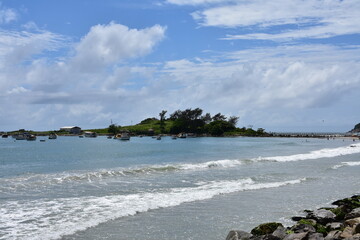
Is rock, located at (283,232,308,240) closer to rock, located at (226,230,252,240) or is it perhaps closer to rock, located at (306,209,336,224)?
rock, located at (226,230,252,240)

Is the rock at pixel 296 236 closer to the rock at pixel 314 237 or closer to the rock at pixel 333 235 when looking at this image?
the rock at pixel 314 237

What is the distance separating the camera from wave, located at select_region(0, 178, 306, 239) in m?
14.0

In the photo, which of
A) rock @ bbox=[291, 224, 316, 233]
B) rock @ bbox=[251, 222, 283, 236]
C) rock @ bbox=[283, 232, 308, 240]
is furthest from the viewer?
rock @ bbox=[251, 222, 283, 236]

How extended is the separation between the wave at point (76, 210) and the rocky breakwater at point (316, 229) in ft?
19.8

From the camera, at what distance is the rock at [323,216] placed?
14.6 metres

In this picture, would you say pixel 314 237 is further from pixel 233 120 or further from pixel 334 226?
pixel 233 120

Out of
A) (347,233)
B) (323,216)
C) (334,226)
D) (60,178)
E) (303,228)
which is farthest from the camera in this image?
(60,178)

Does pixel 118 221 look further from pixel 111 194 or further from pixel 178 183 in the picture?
pixel 178 183

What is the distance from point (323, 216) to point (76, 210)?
10.5 m

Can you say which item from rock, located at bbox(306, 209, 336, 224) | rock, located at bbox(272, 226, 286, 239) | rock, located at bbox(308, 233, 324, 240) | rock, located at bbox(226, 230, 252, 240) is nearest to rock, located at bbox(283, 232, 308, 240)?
rock, located at bbox(308, 233, 324, 240)

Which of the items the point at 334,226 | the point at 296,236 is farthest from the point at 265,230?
the point at 334,226

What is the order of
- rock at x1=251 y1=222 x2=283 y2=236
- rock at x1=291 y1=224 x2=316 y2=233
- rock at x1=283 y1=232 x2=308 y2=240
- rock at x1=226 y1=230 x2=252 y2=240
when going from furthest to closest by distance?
rock at x1=251 y1=222 x2=283 y2=236
rock at x1=291 y1=224 x2=316 y2=233
rock at x1=226 y1=230 x2=252 y2=240
rock at x1=283 y1=232 x2=308 y2=240

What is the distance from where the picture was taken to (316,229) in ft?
43.2

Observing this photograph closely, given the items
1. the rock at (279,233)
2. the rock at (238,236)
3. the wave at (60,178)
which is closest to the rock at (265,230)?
the rock at (279,233)
